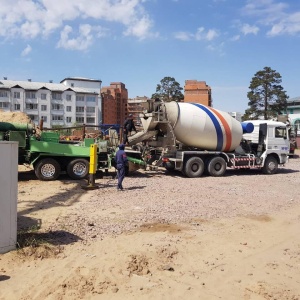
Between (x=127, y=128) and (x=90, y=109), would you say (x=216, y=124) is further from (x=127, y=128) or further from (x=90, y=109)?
(x=90, y=109)

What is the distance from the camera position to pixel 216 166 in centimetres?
1672

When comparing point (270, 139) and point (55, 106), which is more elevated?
point (55, 106)

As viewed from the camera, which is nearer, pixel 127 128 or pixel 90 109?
pixel 127 128

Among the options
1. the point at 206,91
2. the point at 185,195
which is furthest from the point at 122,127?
the point at 206,91

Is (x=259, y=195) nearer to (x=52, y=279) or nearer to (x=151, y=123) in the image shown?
(x=151, y=123)

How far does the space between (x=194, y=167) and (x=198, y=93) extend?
175ft

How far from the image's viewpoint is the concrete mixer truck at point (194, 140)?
52.3 feet

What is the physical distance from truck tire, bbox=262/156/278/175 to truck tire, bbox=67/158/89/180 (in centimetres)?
900

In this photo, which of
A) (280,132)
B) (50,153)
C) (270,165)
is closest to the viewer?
(50,153)

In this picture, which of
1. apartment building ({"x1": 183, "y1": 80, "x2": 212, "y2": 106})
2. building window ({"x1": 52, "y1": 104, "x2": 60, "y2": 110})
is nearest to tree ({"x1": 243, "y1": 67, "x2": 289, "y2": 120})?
apartment building ({"x1": 183, "y1": 80, "x2": 212, "y2": 106})

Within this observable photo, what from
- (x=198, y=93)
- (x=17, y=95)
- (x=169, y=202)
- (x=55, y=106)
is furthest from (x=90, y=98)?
(x=169, y=202)

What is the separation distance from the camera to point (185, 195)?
11383mm

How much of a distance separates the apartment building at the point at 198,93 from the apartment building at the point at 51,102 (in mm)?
32210

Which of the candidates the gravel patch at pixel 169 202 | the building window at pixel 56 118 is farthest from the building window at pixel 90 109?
the gravel patch at pixel 169 202
